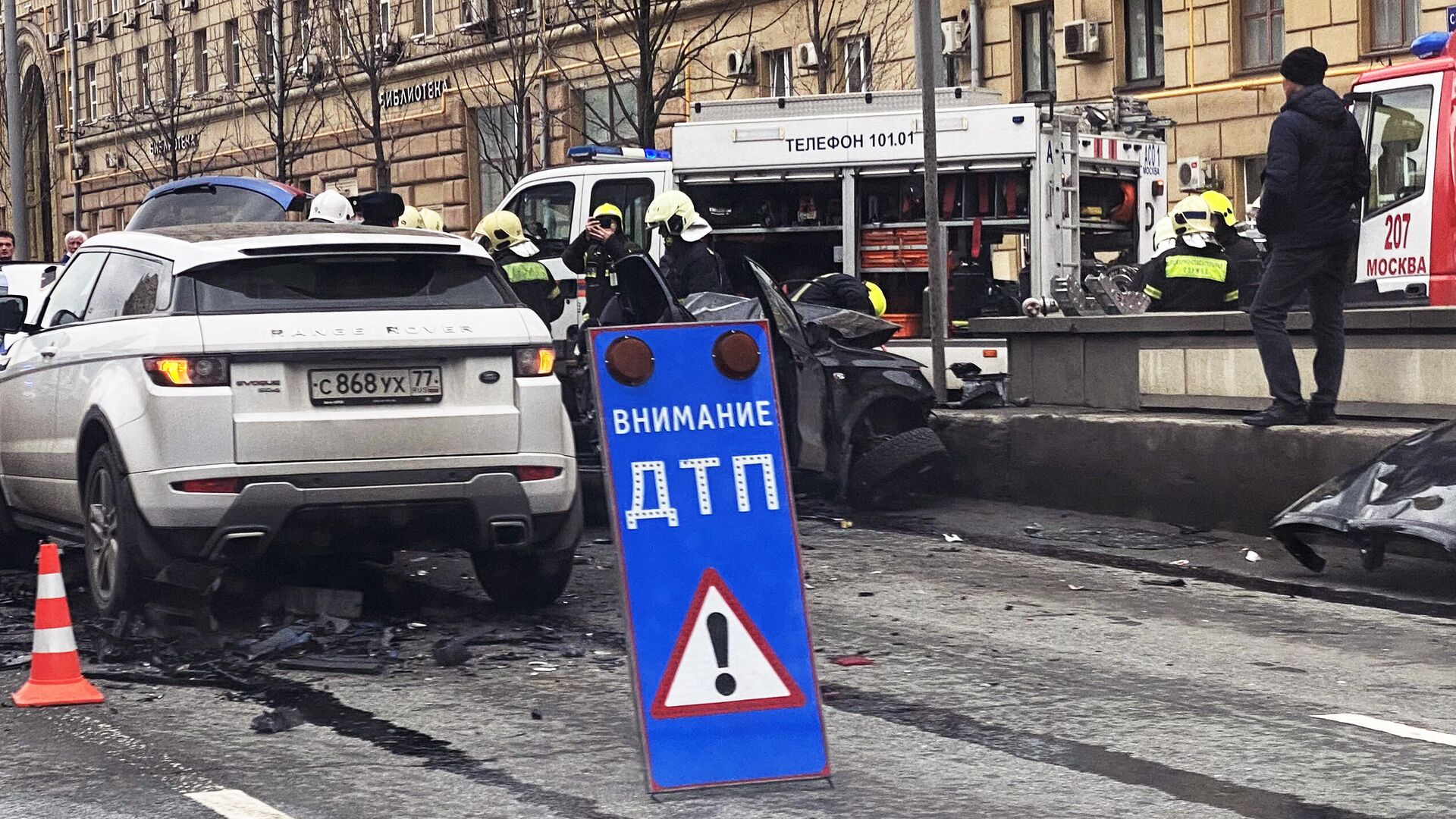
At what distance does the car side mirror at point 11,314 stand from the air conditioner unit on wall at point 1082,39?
2110cm

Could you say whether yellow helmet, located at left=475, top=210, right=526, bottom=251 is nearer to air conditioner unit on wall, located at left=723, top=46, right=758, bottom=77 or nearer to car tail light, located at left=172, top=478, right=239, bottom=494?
car tail light, located at left=172, top=478, right=239, bottom=494

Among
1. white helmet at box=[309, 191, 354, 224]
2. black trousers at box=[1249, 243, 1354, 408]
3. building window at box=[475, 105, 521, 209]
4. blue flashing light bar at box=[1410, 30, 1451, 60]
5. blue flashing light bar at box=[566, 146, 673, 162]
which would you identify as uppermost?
building window at box=[475, 105, 521, 209]

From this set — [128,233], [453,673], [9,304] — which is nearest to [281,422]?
[453,673]

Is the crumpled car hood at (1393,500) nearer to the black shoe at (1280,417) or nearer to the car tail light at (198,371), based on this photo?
the black shoe at (1280,417)

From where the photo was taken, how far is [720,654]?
535 centimetres

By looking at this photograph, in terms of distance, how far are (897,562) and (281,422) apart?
3520 mm

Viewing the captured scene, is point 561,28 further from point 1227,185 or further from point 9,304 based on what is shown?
point 9,304

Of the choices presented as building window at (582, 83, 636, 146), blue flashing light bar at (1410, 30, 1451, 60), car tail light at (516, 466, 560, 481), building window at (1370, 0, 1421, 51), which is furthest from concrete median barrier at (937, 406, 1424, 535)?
building window at (582, 83, 636, 146)

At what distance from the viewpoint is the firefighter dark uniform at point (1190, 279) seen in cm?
1338

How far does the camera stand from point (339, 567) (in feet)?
31.0

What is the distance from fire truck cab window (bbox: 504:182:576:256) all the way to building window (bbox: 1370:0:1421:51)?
1187cm

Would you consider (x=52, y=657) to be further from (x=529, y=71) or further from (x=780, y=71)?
(x=529, y=71)

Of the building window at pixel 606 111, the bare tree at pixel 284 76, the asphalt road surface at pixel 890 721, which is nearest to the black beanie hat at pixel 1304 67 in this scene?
the asphalt road surface at pixel 890 721

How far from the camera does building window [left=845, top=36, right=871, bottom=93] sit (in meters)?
30.7
